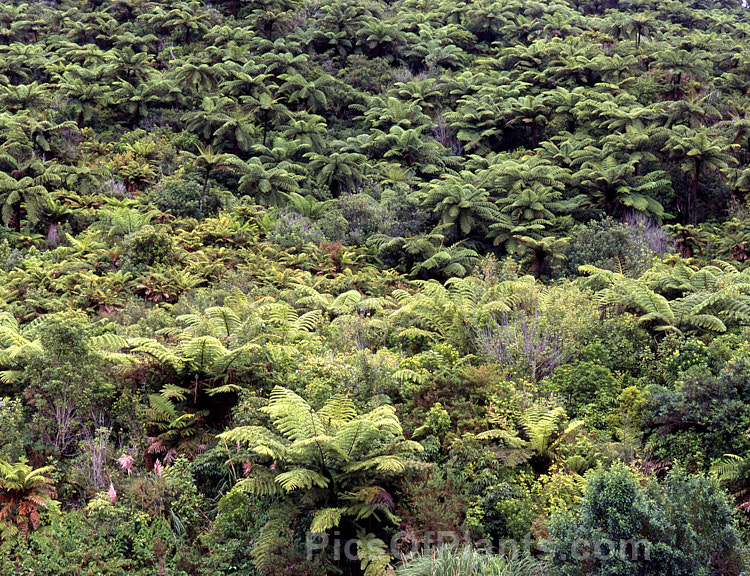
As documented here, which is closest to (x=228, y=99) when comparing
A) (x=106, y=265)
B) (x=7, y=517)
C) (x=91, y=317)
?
(x=106, y=265)

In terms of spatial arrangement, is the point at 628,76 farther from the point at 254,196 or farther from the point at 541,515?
the point at 541,515

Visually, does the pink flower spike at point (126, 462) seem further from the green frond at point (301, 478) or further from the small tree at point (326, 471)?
the green frond at point (301, 478)

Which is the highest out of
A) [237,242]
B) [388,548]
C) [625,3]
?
[625,3]

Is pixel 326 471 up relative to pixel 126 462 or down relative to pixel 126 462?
up

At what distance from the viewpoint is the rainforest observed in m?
5.97

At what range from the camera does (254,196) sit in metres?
19.3

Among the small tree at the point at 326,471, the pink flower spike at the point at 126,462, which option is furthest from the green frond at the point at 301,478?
Answer: the pink flower spike at the point at 126,462

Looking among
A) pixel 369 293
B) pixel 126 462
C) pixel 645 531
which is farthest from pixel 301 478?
pixel 369 293

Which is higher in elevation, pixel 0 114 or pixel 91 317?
pixel 0 114

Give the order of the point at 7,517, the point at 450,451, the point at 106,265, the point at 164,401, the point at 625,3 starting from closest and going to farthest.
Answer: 1. the point at 7,517
2. the point at 450,451
3. the point at 164,401
4. the point at 106,265
5. the point at 625,3

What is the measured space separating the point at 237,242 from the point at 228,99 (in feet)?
25.5

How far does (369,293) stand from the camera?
14.1 m

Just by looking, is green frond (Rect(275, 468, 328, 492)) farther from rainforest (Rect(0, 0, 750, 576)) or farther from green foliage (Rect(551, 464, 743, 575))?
green foliage (Rect(551, 464, 743, 575))

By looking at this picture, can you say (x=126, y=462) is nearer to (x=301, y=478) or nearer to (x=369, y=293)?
(x=301, y=478)
